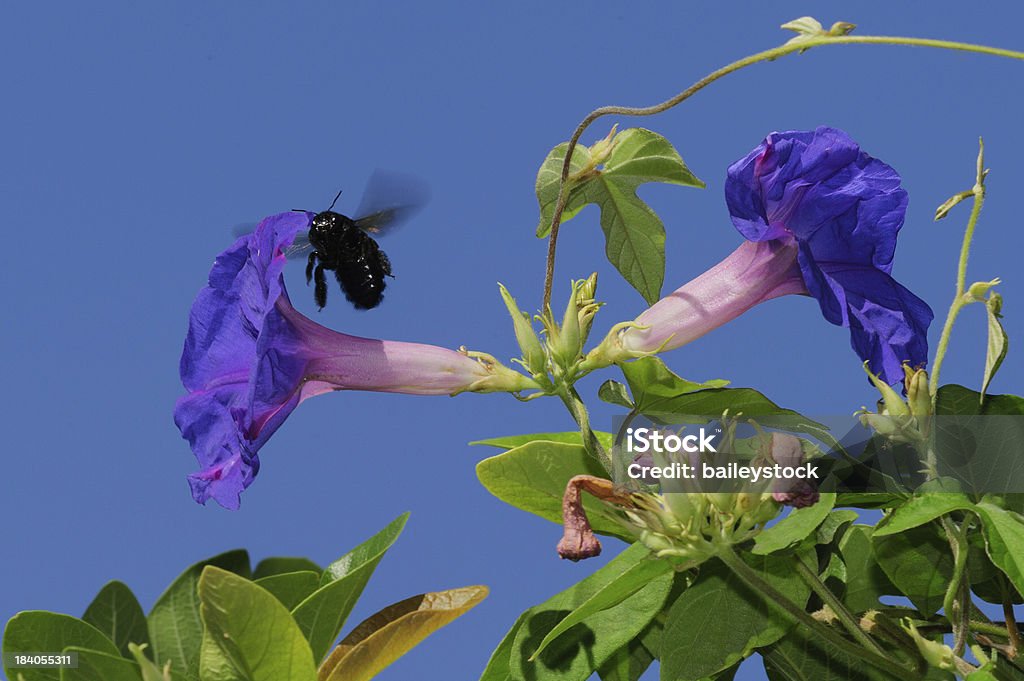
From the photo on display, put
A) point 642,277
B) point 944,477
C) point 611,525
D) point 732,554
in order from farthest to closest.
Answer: point 642,277 < point 611,525 < point 944,477 < point 732,554

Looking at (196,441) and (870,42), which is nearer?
(870,42)

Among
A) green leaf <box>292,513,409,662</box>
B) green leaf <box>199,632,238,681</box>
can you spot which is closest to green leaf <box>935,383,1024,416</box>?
green leaf <box>292,513,409,662</box>

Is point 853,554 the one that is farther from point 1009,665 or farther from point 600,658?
point 600,658

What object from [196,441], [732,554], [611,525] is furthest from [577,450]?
[196,441]

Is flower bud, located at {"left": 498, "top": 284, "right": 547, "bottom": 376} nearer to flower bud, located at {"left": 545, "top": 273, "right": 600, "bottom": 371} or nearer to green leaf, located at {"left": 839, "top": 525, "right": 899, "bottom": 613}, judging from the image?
flower bud, located at {"left": 545, "top": 273, "right": 600, "bottom": 371}

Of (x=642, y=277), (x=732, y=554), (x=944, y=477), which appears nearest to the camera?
(x=732, y=554)

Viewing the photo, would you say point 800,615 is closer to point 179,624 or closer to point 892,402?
point 892,402
